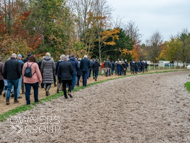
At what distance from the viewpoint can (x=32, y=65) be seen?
27.8 ft

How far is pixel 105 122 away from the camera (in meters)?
6.95

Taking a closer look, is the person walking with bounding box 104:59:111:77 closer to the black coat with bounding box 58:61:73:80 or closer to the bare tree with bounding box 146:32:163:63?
the black coat with bounding box 58:61:73:80

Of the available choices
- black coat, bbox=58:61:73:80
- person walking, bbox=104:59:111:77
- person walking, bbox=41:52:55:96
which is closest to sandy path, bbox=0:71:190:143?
black coat, bbox=58:61:73:80

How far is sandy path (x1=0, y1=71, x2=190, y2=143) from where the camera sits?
5527mm

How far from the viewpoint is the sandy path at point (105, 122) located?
18.1ft

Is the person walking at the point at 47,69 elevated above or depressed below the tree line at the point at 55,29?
below

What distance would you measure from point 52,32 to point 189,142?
22.4 m

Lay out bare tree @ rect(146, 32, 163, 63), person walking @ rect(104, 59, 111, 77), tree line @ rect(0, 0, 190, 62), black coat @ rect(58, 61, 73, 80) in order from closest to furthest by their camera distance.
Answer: black coat @ rect(58, 61, 73, 80)
tree line @ rect(0, 0, 190, 62)
person walking @ rect(104, 59, 111, 77)
bare tree @ rect(146, 32, 163, 63)

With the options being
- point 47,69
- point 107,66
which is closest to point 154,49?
point 107,66

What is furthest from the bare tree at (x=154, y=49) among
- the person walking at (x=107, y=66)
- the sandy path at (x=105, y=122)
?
the sandy path at (x=105, y=122)

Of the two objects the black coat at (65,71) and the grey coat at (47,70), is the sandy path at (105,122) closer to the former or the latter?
the black coat at (65,71)

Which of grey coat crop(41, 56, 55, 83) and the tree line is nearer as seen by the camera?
grey coat crop(41, 56, 55, 83)

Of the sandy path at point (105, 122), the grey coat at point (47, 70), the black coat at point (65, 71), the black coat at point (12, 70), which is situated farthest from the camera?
the grey coat at point (47, 70)

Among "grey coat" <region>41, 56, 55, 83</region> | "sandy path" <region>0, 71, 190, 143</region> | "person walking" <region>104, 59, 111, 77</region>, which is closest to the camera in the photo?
"sandy path" <region>0, 71, 190, 143</region>
